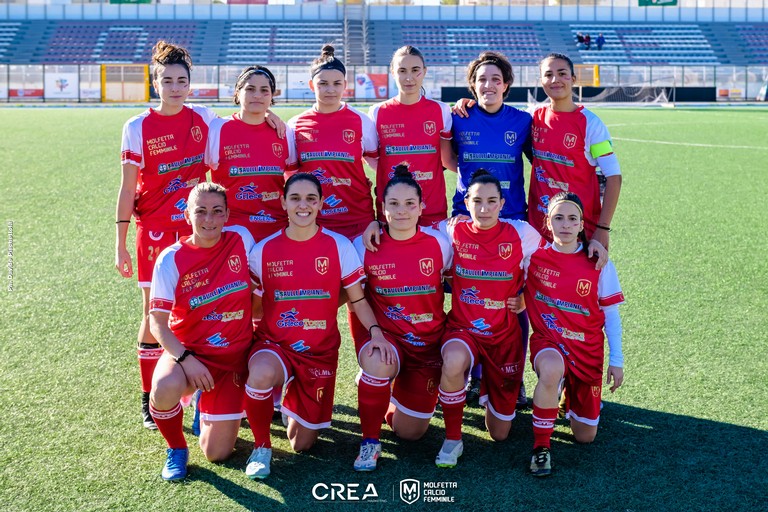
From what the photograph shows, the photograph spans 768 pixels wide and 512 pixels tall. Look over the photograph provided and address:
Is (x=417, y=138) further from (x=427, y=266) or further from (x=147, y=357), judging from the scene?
(x=147, y=357)

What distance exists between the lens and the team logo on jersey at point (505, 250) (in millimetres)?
3699

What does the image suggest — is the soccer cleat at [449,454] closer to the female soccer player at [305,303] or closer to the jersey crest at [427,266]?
the female soccer player at [305,303]

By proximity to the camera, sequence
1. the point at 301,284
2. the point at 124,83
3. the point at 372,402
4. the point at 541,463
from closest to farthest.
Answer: the point at 541,463, the point at 372,402, the point at 301,284, the point at 124,83

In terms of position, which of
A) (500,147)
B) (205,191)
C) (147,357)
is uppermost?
(500,147)

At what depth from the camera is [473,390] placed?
4199 mm

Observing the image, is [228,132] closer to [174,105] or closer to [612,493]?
[174,105]

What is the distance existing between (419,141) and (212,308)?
4.46ft

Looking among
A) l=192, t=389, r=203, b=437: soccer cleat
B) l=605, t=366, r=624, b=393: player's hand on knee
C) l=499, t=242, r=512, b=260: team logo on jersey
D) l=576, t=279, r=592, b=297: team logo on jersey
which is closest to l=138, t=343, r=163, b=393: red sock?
l=192, t=389, r=203, b=437: soccer cleat

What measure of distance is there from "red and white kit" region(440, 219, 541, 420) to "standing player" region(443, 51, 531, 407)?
374 mm

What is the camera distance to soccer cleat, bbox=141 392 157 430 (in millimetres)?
3734

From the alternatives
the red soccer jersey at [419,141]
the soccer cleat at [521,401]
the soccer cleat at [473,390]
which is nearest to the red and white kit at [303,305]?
the red soccer jersey at [419,141]

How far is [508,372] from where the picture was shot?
12.0 ft

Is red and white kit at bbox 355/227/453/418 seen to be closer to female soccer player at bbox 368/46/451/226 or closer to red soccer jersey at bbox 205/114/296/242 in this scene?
female soccer player at bbox 368/46/451/226

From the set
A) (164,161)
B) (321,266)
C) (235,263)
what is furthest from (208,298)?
(164,161)
